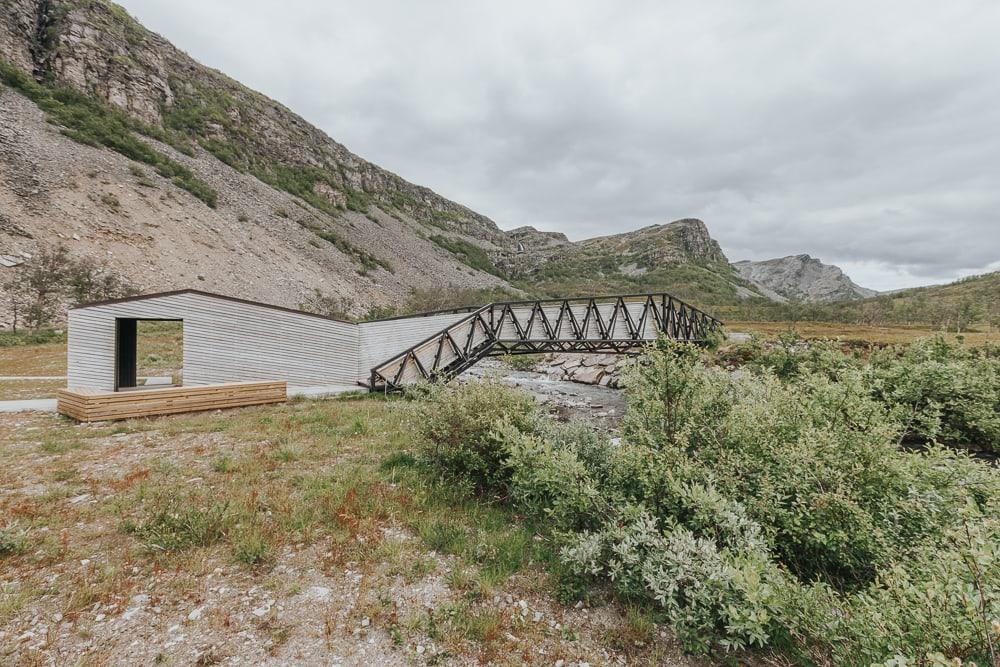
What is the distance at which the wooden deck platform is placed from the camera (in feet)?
A: 33.7

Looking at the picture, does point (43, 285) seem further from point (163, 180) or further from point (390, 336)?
point (390, 336)

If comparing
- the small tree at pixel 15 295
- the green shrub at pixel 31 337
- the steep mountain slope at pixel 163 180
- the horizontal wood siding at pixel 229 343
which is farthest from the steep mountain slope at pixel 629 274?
the green shrub at pixel 31 337

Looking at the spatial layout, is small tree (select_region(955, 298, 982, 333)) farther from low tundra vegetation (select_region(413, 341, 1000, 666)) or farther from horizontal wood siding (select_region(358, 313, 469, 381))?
horizontal wood siding (select_region(358, 313, 469, 381))

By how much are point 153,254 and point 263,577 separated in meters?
46.6

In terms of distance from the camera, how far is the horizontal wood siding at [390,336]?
19609 millimetres

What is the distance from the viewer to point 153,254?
120ft

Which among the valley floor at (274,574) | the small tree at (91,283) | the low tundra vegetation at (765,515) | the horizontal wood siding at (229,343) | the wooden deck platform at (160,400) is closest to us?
the low tundra vegetation at (765,515)

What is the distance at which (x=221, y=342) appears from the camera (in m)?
14.8

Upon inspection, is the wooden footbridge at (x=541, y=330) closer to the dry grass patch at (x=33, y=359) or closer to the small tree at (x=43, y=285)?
the dry grass patch at (x=33, y=359)

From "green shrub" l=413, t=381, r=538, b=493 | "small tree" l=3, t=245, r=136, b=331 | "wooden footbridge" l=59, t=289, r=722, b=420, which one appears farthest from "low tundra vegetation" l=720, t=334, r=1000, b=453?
"small tree" l=3, t=245, r=136, b=331

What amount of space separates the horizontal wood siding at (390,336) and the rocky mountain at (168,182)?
27.8 meters

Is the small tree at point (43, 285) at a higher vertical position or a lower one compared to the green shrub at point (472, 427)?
higher

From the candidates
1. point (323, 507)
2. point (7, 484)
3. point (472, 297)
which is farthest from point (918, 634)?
point (472, 297)

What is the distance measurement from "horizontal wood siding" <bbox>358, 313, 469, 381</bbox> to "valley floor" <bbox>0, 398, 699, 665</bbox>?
12490mm
